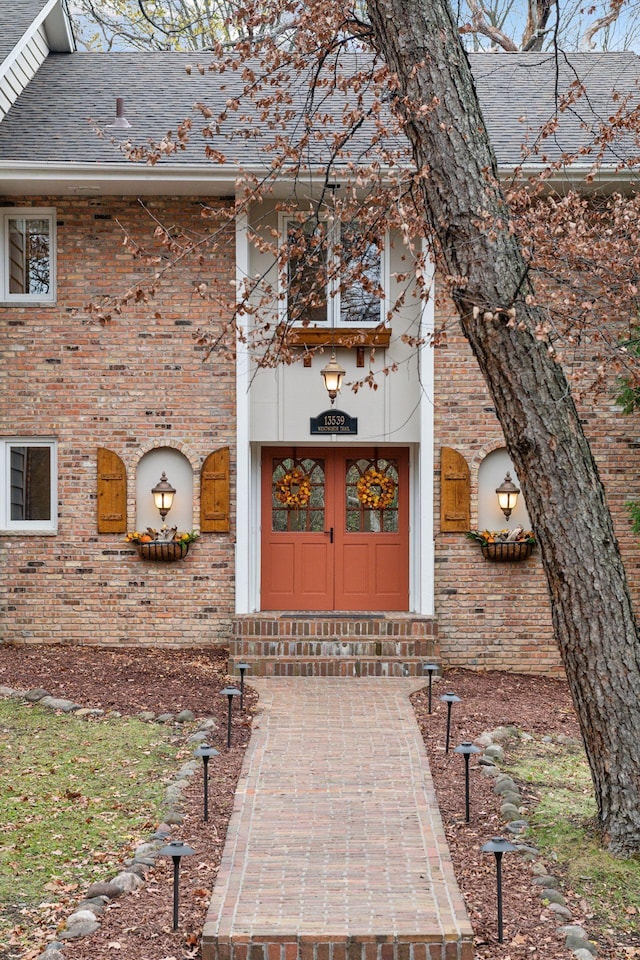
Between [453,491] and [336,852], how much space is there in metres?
6.11

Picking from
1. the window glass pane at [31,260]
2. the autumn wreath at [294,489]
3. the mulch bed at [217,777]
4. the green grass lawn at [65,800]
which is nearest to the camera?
the mulch bed at [217,777]

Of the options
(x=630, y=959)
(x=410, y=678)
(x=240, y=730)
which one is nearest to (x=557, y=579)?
(x=630, y=959)

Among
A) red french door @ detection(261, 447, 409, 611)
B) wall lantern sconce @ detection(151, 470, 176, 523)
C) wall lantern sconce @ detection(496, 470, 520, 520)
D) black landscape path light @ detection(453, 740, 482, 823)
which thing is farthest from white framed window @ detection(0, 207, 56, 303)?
black landscape path light @ detection(453, 740, 482, 823)

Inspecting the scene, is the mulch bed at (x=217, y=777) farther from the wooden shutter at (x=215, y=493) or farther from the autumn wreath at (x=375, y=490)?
the autumn wreath at (x=375, y=490)

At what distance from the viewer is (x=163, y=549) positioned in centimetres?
1096

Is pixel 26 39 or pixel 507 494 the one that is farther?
pixel 26 39

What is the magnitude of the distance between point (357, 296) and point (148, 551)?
3853 millimetres

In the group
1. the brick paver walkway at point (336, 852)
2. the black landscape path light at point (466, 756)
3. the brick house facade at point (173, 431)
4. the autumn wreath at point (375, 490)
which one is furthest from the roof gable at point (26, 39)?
the black landscape path light at point (466, 756)

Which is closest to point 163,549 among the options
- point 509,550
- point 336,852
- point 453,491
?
point 453,491

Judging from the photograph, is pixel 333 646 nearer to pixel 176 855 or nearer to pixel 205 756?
pixel 205 756

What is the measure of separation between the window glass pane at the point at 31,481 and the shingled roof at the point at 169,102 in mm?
3253

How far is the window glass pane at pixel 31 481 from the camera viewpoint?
37.1 feet

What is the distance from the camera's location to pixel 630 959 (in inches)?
171

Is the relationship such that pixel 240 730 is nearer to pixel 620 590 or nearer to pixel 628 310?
pixel 620 590
